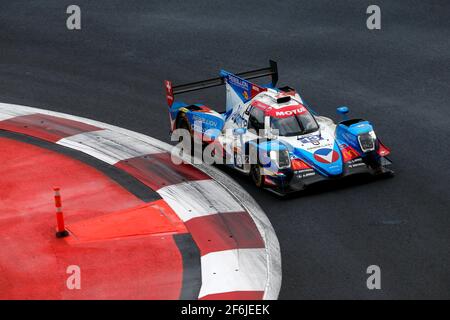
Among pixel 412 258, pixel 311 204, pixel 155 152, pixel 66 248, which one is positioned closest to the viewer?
pixel 412 258

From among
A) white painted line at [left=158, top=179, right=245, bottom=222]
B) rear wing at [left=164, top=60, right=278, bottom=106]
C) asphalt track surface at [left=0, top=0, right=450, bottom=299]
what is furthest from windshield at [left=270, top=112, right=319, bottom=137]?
rear wing at [left=164, top=60, right=278, bottom=106]

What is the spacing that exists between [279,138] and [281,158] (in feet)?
3.02

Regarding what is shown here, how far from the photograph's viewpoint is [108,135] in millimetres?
18750

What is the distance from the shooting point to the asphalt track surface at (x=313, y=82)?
13.0 m

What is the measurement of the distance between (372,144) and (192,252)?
4.21m

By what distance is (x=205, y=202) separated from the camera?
50.3 feet

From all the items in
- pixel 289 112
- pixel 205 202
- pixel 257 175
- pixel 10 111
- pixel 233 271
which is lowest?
pixel 233 271

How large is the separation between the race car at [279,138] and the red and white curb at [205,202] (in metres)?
0.57

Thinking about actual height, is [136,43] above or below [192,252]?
above

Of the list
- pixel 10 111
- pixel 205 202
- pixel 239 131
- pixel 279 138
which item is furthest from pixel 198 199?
pixel 10 111

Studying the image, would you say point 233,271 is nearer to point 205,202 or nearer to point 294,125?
point 205,202

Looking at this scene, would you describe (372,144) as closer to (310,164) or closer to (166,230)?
(310,164)

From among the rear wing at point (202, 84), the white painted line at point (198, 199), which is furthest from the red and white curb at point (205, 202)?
the rear wing at point (202, 84)
